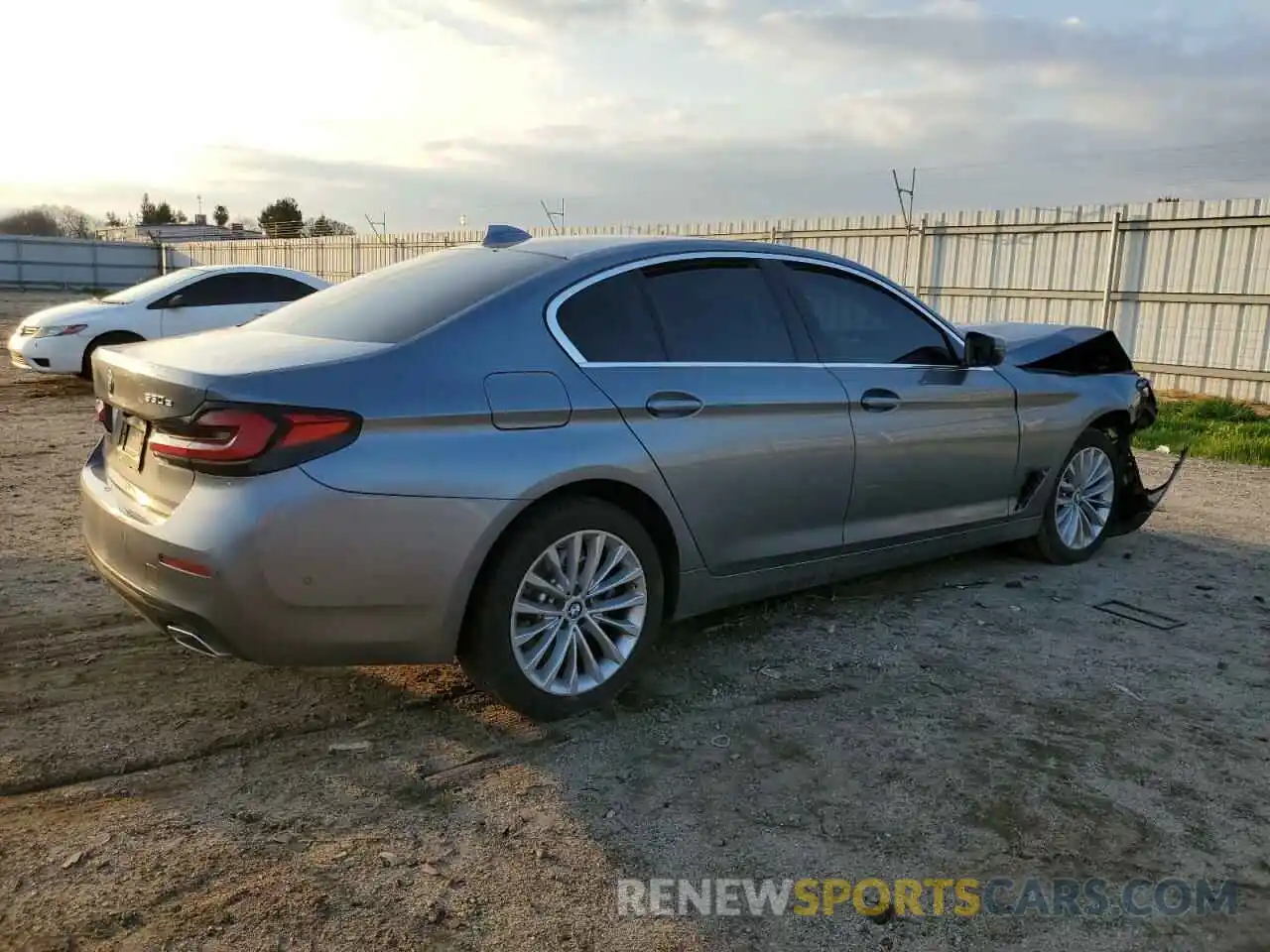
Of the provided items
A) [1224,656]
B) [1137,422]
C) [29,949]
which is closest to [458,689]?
[29,949]

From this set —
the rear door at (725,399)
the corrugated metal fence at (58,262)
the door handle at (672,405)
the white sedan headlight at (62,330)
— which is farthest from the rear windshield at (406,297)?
the corrugated metal fence at (58,262)

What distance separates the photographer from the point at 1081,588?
17.7ft

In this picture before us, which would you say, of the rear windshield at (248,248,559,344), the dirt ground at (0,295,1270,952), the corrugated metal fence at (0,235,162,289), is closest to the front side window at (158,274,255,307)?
the dirt ground at (0,295,1270,952)

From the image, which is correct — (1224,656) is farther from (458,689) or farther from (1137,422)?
(458,689)

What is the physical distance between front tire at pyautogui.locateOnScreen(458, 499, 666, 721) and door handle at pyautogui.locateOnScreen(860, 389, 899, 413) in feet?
4.18

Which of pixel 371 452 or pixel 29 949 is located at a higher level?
pixel 371 452

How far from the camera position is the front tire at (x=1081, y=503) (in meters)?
5.67

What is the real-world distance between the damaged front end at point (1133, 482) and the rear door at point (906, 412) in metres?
1.24

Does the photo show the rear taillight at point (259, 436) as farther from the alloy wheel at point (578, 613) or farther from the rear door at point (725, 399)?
the rear door at point (725, 399)

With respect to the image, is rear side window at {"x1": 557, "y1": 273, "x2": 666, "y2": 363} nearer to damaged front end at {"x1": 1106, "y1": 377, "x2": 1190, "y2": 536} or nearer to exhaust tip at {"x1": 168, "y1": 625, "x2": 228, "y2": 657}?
exhaust tip at {"x1": 168, "y1": 625, "x2": 228, "y2": 657}

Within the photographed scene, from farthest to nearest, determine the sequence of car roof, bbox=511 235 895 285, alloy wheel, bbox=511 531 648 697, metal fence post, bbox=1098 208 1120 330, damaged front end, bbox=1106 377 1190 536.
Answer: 1. metal fence post, bbox=1098 208 1120 330
2. damaged front end, bbox=1106 377 1190 536
3. car roof, bbox=511 235 895 285
4. alloy wheel, bbox=511 531 648 697

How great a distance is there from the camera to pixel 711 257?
13.9 feet

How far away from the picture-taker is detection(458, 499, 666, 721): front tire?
335 centimetres

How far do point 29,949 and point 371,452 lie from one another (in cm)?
146
